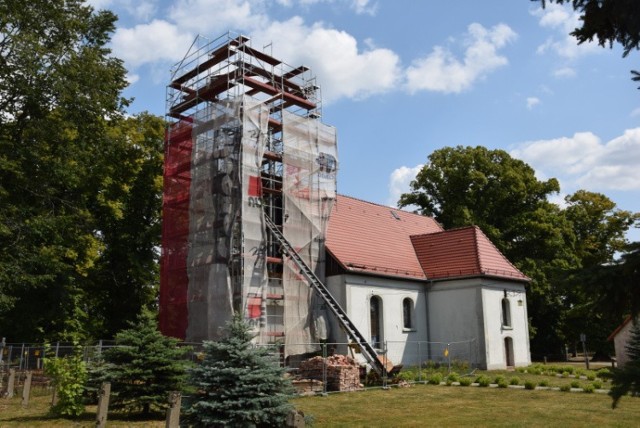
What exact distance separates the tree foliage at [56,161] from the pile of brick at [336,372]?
1253 centimetres

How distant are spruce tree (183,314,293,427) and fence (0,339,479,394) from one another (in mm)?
929

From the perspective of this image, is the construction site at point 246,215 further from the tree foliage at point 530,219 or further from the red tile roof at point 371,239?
the tree foliage at point 530,219

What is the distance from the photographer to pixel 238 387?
11.3 m

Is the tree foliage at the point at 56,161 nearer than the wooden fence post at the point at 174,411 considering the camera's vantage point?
No

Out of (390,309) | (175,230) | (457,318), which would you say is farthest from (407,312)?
(175,230)

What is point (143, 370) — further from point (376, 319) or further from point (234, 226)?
point (376, 319)

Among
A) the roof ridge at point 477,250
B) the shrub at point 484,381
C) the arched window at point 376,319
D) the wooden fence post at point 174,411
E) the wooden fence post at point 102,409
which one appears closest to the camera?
the wooden fence post at point 174,411

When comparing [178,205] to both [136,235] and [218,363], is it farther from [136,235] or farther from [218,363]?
[218,363]

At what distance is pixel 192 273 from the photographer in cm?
2794

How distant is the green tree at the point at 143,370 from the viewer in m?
14.3

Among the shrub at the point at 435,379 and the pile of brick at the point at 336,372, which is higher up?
the pile of brick at the point at 336,372

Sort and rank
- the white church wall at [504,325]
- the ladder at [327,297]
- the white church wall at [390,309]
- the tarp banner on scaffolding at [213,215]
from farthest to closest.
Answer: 1. the white church wall at [504,325]
2. the white church wall at [390,309]
3. the tarp banner on scaffolding at [213,215]
4. the ladder at [327,297]

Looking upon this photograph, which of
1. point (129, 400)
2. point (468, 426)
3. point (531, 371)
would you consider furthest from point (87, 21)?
point (531, 371)

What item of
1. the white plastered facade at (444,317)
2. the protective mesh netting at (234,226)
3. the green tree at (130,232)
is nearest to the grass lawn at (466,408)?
the protective mesh netting at (234,226)
